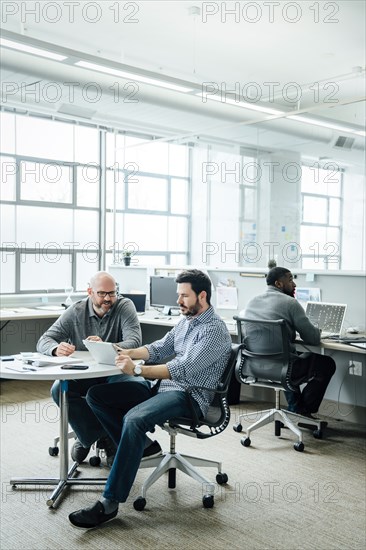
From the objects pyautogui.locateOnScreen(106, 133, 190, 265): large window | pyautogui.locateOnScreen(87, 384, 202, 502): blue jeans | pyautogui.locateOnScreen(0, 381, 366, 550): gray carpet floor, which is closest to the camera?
pyautogui.locateOnScreen(0, 381, 366, 550): gray carpet floor

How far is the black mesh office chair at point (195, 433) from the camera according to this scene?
2.86m

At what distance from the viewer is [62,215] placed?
687 cm

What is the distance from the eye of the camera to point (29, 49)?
4234 millimetres

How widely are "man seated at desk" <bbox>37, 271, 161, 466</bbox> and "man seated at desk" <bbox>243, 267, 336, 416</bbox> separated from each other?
99cm

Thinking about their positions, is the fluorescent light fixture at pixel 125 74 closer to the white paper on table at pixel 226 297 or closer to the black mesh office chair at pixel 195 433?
the white paper on table at pixel 226 297

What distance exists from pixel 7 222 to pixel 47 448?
133 inches

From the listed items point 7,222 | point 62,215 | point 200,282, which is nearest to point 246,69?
point 62,215

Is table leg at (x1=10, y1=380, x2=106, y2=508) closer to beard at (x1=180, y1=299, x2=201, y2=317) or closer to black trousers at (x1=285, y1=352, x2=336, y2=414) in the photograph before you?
beard at (x1=180, y1=299, x2=201, y2=317)

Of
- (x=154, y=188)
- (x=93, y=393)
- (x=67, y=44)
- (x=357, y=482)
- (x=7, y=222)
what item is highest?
(x=67, y=44)

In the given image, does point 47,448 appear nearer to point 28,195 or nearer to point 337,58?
point 28,195

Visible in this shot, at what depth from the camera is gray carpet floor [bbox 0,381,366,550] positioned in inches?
98.8

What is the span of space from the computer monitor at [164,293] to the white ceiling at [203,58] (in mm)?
1415

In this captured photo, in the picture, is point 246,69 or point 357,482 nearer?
point 357,482

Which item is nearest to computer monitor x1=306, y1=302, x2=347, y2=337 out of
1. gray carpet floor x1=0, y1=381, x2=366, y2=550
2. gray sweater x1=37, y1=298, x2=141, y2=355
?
gray carpet floor x1=0, y1=381, x2=366, y2=550
